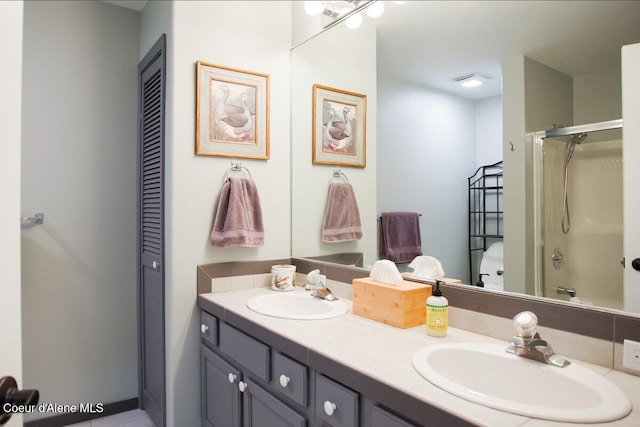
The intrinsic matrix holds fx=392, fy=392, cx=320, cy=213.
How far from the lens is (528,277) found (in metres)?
1.29

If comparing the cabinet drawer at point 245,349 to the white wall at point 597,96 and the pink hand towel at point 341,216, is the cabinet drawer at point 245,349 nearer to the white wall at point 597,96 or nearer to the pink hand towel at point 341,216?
the pink hand towel at point 341,216

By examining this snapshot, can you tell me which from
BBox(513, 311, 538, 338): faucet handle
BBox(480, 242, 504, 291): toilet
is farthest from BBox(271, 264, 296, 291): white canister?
BBox(513, 311, 538, 338): faucet handle

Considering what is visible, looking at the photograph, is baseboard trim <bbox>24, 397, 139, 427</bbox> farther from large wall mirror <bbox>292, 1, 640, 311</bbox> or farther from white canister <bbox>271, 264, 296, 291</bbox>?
large wall mirror <bbox>292, 1, 640, 311</bbox>

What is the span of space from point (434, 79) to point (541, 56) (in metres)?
0.47

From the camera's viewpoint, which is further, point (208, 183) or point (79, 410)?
point (79, 410)

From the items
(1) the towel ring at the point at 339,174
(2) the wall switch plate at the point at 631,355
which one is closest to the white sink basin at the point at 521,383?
(2) the wall switch plate at the point at 631,355

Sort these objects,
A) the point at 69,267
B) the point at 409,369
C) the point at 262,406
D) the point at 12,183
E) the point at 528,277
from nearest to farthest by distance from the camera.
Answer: the point at 12,183
the point at 409,369
the point at 528,277
the point at 262,406
the point at 69,267

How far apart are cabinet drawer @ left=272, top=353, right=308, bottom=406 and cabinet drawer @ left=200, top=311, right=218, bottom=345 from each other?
19.9 inches

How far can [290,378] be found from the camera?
1305 mm

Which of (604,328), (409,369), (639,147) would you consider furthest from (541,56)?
(409,369)

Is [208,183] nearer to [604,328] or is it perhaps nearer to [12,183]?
[12,183]

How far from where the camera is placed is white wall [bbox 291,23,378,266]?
1965 millimetres

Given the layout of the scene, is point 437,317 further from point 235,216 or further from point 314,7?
point 314,7

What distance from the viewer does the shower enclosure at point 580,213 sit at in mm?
1113
